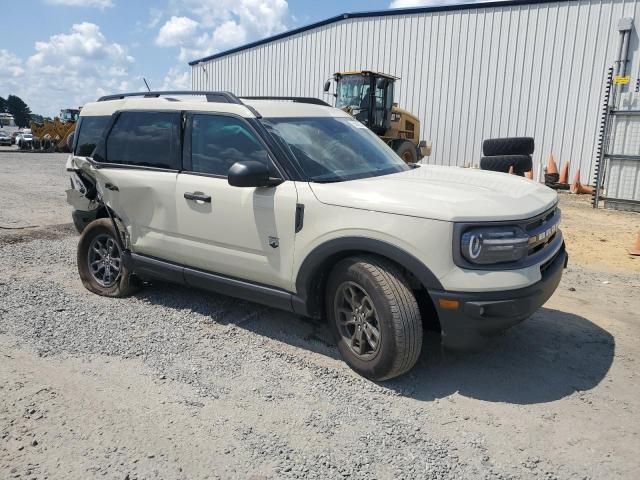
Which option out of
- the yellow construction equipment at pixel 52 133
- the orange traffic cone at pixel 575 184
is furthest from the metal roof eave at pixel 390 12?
the yellow construction equipment at pixel 52 133

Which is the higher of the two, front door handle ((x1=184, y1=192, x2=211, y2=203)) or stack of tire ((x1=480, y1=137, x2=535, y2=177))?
stack of tire ((x1=480, y1=137, x2=535, y2=177))

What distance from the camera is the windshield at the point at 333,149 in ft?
12.7

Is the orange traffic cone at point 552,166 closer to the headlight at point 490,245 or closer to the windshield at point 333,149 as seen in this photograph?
the windshield at point 333,149

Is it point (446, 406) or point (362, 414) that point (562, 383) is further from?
point (362, 414)

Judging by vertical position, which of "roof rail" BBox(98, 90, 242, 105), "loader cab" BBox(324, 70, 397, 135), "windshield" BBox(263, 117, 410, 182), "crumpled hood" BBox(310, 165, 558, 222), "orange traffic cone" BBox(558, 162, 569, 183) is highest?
"loader cab" BBox(324, 70, 397, 135)

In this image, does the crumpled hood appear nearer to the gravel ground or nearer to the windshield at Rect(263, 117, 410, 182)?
the windshield at Rect(263, 117, 410, 182)

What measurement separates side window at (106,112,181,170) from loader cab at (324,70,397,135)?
12.1 m

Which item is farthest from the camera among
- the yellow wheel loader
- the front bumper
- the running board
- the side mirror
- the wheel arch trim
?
the yellow wheel loader

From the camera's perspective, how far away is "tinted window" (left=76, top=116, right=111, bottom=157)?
5.18m

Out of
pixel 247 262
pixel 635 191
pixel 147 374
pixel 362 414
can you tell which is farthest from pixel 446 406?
pixel 635 191

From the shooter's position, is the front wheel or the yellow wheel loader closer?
the front wheel

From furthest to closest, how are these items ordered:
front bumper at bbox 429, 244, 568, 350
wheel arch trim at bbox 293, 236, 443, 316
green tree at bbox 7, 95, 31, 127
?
green tree at bbox 7, 95, 31, 127
wheel arch trim at bbox 293, 236, 443, 316
front bumper at bbox 429, 244, 568, 350

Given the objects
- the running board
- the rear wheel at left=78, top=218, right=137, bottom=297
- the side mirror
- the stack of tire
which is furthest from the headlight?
the stack of tire

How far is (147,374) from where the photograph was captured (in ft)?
12.0
